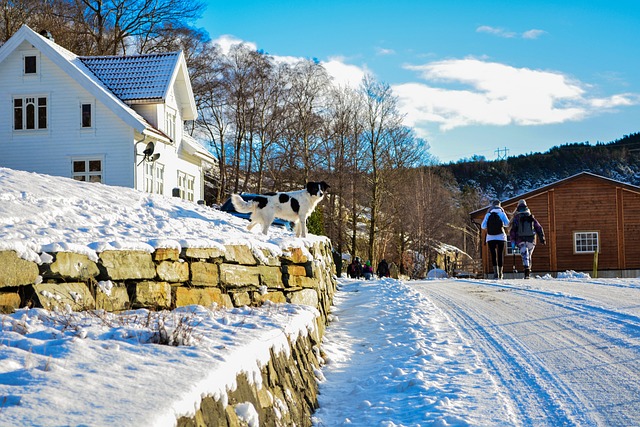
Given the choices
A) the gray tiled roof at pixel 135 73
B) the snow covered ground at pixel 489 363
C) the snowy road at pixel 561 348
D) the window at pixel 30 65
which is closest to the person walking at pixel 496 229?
the snowy road at pixel 561 348

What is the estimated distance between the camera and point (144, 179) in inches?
932

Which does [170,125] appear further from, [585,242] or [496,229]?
[585,242]

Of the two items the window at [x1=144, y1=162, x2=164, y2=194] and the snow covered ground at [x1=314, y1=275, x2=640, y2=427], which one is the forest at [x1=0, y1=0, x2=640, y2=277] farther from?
the snow covered ground at [x1=314, y1=275, x2=640, y2=427]

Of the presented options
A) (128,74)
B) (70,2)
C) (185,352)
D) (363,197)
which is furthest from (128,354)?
(363,197)

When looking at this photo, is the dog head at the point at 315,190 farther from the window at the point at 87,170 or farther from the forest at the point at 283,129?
the forest at the point at 283,129

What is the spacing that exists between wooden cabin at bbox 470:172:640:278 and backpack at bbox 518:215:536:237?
14.9 metres

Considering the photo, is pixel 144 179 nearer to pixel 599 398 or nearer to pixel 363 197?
pixel 599 398

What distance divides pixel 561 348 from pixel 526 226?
37.3ft

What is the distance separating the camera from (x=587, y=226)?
33375 mm

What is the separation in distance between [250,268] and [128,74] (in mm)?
19513

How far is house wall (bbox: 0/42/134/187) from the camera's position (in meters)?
23.0

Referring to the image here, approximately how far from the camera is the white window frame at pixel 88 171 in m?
Answer: 23.0

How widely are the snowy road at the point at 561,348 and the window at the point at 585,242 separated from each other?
2158 cm

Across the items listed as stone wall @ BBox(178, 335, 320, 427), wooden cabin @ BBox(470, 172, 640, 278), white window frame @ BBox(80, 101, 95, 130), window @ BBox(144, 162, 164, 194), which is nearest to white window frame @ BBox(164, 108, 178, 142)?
window @ BBox(144, 162, 164, 194)
